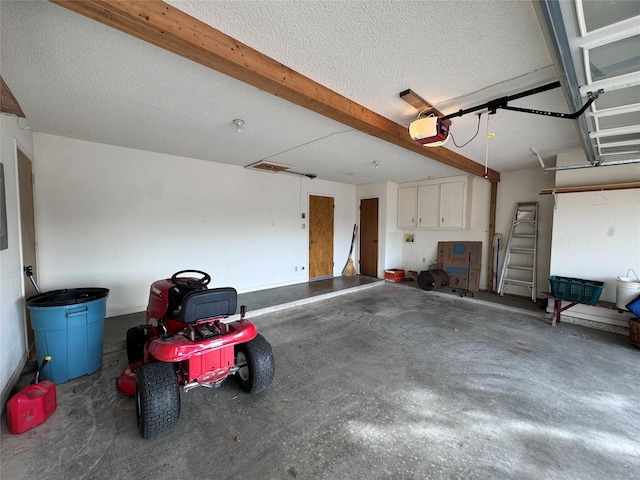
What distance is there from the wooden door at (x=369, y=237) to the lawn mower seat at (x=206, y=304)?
5.11 meters

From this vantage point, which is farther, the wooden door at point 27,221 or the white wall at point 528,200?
the white wall at point 528,200

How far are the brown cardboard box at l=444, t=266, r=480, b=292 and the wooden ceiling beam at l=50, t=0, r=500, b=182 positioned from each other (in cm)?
441

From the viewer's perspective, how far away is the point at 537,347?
10.0 ft

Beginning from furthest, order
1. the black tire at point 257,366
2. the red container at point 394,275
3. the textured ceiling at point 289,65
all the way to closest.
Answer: the red container at point 394,275, the black tire at point 257,366, the textured ceiling at point 289,65

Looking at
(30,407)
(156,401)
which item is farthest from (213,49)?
(30,407)

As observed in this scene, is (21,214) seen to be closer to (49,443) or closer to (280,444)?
(49,443)

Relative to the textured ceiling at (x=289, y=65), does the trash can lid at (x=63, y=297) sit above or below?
below

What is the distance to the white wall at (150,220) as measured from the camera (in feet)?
10.9

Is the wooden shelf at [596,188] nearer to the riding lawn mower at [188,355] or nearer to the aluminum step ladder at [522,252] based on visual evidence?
the aluminum step ladder at [522,252]

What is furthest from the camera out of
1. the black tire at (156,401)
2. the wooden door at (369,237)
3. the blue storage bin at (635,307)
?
the wooden door at (369,237)

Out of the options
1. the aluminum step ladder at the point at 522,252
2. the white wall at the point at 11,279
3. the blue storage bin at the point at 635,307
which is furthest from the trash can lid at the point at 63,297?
the aluminum step ladder at the point at 522,252

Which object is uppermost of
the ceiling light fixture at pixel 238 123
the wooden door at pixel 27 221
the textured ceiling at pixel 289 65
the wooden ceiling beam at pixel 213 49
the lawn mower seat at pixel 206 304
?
the textured ceiling at pixel 289 65

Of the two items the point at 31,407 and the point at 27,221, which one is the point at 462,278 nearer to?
the point at 31,407

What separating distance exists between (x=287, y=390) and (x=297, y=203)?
4.18 meters
